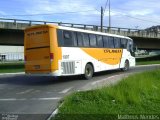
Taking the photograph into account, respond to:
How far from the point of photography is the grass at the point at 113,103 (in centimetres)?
980

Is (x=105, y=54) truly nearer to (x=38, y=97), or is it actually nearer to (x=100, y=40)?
(x=100, y=40)

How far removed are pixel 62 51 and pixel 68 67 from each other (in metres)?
0.99

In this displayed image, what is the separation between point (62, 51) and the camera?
67.3ft

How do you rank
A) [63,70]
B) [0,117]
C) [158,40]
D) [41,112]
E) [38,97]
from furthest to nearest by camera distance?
1. [158,40]
2. [63,70]
3. [38,97]
4. [41,112]
5. [0,117]

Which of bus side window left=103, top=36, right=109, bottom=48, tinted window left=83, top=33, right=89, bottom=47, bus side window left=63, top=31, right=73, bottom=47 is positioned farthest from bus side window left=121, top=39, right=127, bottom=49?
bus side window left=63, top=31, right=73, bottom=47

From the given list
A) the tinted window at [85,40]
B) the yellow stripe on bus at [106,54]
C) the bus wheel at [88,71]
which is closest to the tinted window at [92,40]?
the yellow stripe on bus at [106,54]

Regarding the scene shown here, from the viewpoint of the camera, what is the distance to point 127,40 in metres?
30.1

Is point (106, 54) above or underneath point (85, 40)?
underneath

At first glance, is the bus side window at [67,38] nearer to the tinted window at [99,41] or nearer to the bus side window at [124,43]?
the tinted window at [99,41]

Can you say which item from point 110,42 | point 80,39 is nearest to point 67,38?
point 80,39

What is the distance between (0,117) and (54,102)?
10.1ft

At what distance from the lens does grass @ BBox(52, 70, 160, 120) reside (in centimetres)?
980

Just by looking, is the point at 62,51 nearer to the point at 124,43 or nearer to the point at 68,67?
the point at 68,67

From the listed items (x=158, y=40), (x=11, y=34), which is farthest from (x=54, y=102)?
(x=158, y=40)
